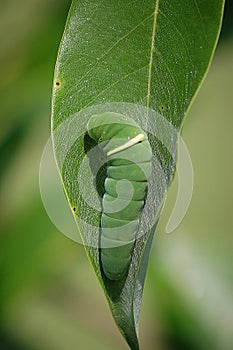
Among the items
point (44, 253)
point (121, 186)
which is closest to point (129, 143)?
point (121, 186)

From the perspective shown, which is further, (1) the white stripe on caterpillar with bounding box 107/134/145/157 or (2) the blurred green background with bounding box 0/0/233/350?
(2) the blurred green background with bounding box 0/0/233/350

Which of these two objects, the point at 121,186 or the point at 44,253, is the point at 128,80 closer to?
the point at 121,186

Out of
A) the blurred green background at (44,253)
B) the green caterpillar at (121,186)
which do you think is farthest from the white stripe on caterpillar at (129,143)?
the blurred green background at (44,253)

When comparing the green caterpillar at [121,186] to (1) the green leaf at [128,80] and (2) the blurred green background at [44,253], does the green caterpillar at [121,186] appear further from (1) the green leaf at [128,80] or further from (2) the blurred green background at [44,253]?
(2) the blurred green background at [44,253]

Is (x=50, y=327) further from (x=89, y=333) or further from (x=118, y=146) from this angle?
(x=118, y=146)

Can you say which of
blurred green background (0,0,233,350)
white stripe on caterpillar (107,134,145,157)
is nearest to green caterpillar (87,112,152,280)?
white stripe on caterpillar (107,134,145,157)

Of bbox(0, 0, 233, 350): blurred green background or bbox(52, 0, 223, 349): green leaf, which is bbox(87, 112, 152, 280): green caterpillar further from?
bbox(0, 0, 233, 350): blurred green background
